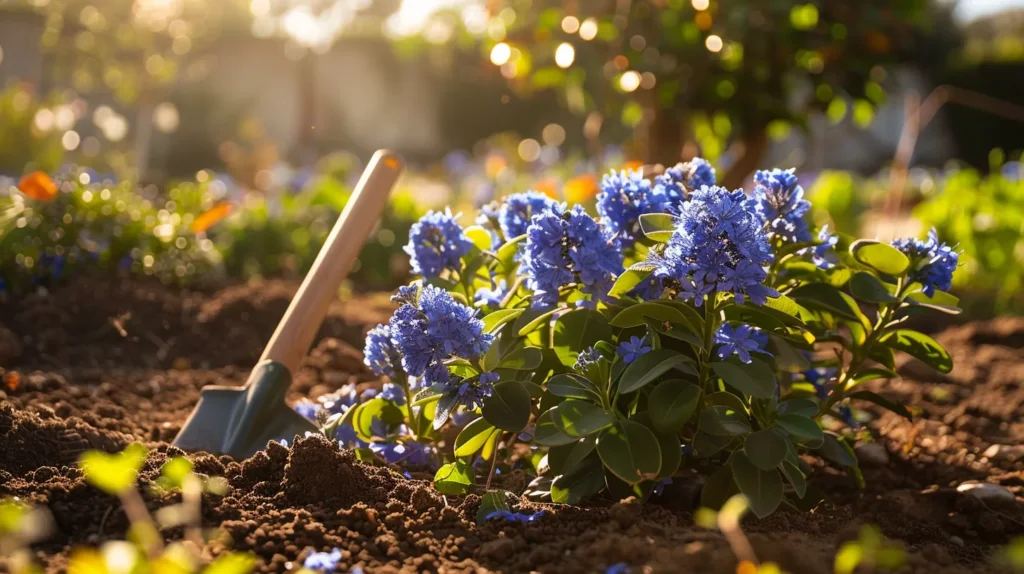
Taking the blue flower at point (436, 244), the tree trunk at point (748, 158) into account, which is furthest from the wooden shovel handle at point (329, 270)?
the tree trunk at point (748, 158)

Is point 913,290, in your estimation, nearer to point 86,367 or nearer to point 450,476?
point 450,476

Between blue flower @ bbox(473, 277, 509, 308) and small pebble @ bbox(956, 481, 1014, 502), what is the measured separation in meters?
1.17

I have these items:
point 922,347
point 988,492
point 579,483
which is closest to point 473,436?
point 579,483

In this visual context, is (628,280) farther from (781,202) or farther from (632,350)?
(781,202)

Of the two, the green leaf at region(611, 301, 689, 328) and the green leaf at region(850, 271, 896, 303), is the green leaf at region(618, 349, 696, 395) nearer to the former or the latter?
the green leaf at region(611, 301, 689, 328)

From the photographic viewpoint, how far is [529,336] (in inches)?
77.5

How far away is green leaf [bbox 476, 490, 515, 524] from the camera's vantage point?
1670mm

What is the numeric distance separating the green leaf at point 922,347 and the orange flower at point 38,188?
127 inches

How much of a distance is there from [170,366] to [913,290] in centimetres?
243

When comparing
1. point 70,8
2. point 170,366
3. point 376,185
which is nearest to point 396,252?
point 170,366

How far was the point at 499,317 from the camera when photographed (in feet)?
6.06

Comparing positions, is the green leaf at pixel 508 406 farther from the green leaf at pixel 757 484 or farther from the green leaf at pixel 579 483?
the green leaf at pixel 757 484

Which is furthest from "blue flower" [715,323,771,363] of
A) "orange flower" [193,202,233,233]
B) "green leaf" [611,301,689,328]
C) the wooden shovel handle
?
"orange flower" [193,202,233,233]

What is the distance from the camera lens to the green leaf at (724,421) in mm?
1683
